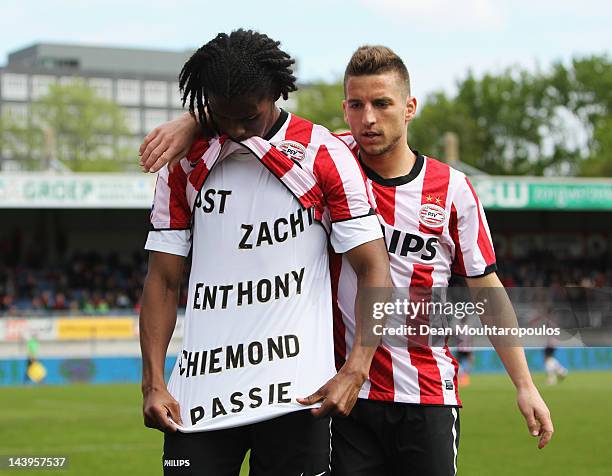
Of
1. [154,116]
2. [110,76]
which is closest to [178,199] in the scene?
[110,76]

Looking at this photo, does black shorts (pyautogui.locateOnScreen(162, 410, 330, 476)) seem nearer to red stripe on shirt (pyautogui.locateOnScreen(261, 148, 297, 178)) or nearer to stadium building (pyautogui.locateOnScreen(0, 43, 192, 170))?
red stripe on shirt (pyautogui.locateOnScreen(261, 148, 297, 178))

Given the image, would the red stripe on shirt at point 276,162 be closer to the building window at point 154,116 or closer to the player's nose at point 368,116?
the player's nose at point 368,116

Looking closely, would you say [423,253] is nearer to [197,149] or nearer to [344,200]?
[344,200]

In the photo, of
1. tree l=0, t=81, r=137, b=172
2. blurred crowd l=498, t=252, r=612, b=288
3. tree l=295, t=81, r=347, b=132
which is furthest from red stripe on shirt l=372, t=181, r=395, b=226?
tree l=0, t=81, r=137, b=172

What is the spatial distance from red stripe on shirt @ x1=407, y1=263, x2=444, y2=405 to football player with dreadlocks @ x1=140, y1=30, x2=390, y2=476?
65 cm

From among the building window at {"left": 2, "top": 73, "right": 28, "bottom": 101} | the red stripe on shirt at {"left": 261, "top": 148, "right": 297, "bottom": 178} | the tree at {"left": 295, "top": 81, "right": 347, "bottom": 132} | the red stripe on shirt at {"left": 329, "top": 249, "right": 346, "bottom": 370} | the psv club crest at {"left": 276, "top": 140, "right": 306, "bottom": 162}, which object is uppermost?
the building window at {"left": 2, "top": 73, "right": 28, "bottom": 101}

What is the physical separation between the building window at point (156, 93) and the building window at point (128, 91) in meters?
0.86

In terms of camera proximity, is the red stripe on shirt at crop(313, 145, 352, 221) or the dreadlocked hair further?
the red stripe on shirt at crop(313, 145, 352, 221)

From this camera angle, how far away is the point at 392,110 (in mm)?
4066

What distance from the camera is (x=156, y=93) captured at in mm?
107875

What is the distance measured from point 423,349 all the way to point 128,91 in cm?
10501

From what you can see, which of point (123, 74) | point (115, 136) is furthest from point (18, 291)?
point (123, 74)

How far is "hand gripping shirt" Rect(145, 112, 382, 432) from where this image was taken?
3428 millimetres

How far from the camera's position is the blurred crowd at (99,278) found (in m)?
33.6
